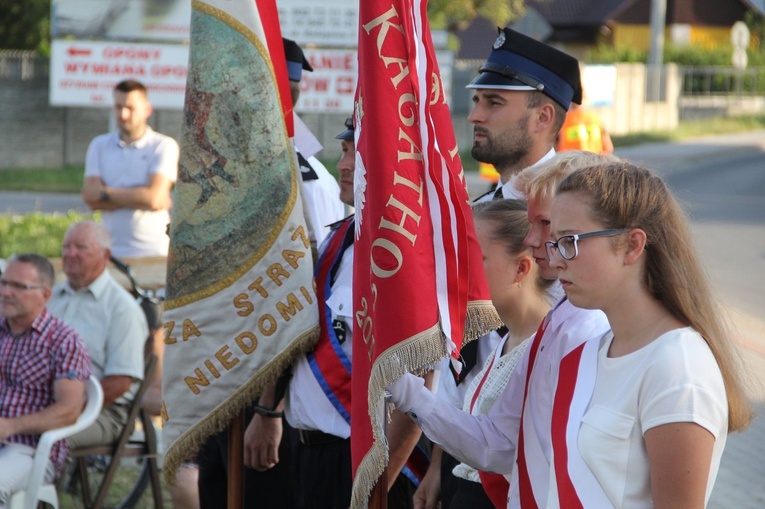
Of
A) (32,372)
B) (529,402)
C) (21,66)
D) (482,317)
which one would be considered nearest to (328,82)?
(21,66)

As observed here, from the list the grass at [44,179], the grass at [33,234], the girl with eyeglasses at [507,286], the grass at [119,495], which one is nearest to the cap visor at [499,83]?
the girl with eyeglasses at [507,286]

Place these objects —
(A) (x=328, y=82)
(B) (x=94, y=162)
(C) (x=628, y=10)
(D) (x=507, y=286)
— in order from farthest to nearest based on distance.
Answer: (C) (x=628, y=10), (A) (x=328, y=82), (B) (x=94, y=162), (D) (x=507, y=286)

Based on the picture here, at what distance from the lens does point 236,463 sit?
3.19 m

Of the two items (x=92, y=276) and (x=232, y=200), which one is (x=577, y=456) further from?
(x=92, y=276)

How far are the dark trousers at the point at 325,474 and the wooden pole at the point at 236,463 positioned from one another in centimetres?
32

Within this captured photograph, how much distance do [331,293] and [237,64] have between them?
0.75 metres

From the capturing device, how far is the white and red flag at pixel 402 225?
2.63m

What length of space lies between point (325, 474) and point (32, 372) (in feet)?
6.67

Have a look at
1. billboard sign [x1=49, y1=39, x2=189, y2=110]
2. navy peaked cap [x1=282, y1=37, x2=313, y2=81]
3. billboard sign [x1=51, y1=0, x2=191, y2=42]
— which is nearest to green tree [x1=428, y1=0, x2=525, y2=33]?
billboard sign [x1=51, y1=0, x2=191, y2=42]

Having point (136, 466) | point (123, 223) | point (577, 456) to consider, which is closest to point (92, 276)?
point (136, 466)

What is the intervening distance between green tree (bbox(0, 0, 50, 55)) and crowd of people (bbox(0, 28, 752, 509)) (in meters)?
22.4

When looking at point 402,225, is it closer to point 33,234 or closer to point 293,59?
point 293,59

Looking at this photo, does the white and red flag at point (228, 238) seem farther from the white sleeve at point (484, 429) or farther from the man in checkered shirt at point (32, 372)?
the man in checkered shirt at point (32, 372)

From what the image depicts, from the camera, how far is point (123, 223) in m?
7.40
